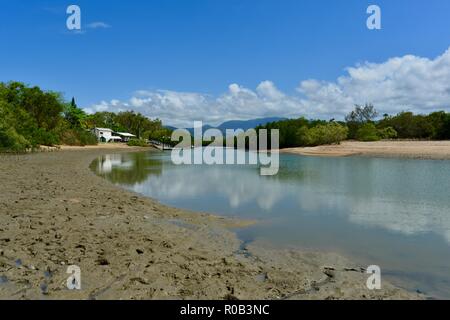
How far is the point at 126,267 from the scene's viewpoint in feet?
22.0

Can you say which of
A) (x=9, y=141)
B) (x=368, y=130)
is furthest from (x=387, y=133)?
(x=9, y=141)

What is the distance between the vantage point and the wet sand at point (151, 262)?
5.77 meters

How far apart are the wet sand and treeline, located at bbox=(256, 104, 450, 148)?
88.9 meters

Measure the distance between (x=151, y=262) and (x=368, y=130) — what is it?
101174 mm

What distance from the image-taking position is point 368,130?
99625mm

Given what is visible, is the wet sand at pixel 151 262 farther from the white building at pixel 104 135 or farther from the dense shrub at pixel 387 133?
the white building at pixel 104 135

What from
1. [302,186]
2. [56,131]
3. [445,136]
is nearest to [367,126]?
[445,136]

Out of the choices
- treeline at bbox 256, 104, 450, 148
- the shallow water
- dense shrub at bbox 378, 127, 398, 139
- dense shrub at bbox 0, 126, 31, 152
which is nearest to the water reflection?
the shallow water

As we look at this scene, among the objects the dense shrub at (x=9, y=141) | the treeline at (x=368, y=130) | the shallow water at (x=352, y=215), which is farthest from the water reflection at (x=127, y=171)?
the treeline at (x=368, y=130)

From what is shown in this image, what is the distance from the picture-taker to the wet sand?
5766 mm

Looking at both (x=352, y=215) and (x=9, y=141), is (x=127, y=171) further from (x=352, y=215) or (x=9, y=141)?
(x=352, y=215)

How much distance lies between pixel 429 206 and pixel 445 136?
81646 mm
